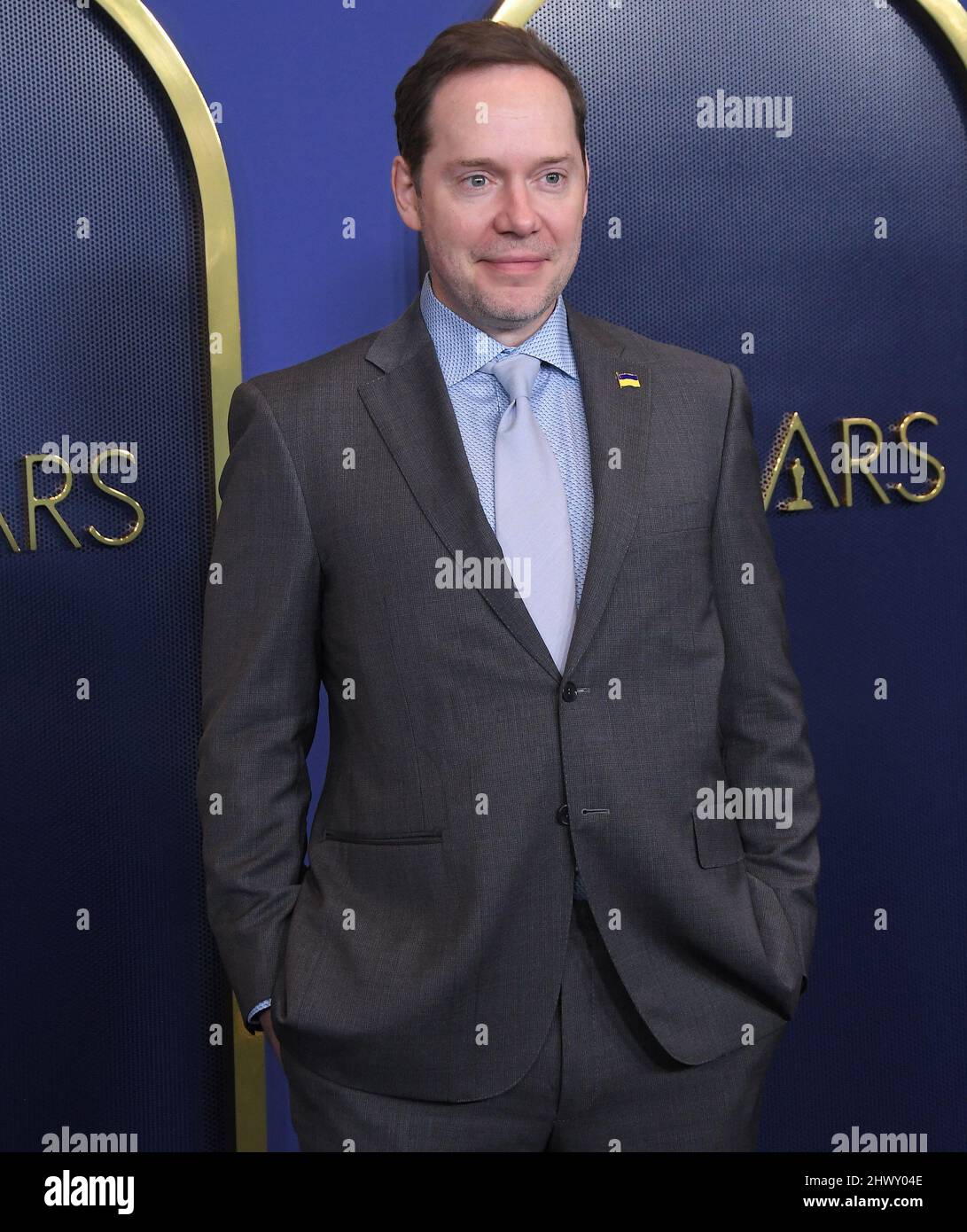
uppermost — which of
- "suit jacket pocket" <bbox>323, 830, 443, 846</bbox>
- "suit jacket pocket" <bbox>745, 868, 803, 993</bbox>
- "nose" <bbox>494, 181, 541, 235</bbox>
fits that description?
"nose" <bbox>494, 181, 541, 235</bbox>

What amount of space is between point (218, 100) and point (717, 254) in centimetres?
86

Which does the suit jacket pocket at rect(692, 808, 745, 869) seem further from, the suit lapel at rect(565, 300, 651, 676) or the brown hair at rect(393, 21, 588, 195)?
the brown hair at rect(393, 21, 588, 195)

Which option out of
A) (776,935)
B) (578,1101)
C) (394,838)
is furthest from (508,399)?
(578,1101)

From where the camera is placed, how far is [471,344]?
1.74 meters

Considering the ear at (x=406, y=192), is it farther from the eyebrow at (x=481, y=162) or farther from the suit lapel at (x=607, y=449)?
the suit lapel at (x=607, y=449)

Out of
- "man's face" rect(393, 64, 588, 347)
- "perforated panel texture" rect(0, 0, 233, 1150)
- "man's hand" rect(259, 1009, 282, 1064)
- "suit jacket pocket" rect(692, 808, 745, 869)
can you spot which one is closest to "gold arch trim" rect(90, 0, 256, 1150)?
"perforated panel texture" rect(0, 0, 233, 1150)

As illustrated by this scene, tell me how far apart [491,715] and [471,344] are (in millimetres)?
468

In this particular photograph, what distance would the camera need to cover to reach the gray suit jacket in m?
1.61

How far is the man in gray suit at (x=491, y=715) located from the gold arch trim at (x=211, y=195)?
0.50 m

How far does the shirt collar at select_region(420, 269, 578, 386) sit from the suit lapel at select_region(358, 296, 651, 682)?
0.02 m

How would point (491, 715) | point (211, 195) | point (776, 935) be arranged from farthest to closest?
1. point (211, 195)
2. point (776, 935)
3. point (491, 715)

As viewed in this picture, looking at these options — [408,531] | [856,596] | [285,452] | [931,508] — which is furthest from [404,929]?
[931,508]

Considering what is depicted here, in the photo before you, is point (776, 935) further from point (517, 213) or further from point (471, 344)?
point (517, 213)

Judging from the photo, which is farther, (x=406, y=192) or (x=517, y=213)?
(x=406, y=192)
